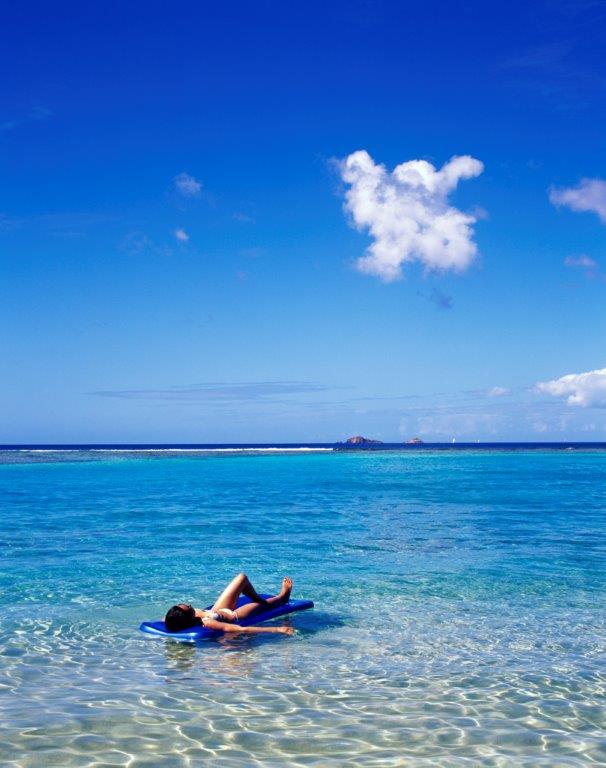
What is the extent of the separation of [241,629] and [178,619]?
983mm

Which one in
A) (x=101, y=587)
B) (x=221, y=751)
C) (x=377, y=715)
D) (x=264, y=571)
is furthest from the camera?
(x=264, y=571)

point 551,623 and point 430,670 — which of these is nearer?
point 430,670

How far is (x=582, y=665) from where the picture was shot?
9.24 metres

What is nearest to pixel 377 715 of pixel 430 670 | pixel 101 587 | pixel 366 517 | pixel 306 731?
pixel 306 731

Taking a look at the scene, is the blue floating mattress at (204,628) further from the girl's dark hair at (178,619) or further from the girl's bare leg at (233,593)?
the girl's bare leg at (233,593)

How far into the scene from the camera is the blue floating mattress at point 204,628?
34.1ft

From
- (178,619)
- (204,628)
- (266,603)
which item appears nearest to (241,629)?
(204,628)

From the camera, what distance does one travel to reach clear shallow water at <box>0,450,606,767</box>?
7.05 meters

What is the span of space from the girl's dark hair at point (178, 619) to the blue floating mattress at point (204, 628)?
79 millimetres

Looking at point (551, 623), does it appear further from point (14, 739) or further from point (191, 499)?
point (191, 499)

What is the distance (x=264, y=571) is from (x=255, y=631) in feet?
15.6

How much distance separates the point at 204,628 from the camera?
10578 mm

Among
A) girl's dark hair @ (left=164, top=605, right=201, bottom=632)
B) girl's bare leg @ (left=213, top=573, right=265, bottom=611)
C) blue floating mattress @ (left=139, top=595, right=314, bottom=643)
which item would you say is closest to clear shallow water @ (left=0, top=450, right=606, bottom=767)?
blue floating mattress @ (left=139, top=595, right=314, bottom=643)

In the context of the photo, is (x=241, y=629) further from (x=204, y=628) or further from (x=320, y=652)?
(x=320, y=652)
